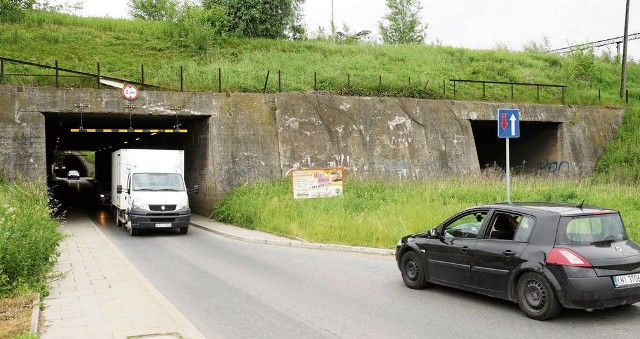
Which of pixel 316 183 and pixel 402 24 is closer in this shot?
pixel 316 183

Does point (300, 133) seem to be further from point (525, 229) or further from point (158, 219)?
point (525, 229)

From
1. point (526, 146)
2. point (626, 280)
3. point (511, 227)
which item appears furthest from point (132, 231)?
point (526, 146)

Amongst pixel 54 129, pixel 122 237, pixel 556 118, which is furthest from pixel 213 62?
pixel 556 118

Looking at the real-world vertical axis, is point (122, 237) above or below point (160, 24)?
below

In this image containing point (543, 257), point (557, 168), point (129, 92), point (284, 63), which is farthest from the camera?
point (284, 63)

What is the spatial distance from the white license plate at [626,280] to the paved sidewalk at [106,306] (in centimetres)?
519

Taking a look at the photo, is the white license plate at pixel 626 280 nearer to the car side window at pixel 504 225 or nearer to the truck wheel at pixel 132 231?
the car side window at pixel 504 225

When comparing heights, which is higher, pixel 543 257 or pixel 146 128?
pixel 146 128

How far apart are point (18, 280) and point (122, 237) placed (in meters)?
9.09

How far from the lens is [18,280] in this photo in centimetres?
827

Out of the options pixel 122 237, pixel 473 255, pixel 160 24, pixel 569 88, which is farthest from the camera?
pixel 160 24

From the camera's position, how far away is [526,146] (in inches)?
1228

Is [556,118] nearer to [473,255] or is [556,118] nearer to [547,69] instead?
[547,69]

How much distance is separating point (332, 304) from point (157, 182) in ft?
40.9
